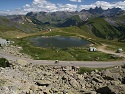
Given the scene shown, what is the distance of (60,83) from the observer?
227 ft

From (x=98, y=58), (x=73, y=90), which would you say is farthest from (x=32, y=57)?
(x=73, y=90)

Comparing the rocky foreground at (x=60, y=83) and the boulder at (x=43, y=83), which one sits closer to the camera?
the rocky foreground at (x=60, y=83)

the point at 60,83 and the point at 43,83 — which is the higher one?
the point at 43,83

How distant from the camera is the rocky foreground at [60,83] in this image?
5616cm

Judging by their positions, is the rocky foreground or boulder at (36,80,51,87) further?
boulder at (36,80,51,87)

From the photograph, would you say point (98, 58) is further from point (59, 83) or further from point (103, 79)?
point (59, 83)

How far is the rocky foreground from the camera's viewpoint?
56.2m

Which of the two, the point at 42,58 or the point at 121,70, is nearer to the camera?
the point at 121,70

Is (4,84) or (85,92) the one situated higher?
(4,84)

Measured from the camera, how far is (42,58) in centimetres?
11388

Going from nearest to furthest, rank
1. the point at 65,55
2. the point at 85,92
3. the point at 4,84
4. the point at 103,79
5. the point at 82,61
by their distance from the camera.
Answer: the point at 4,84 → the point at 85,92 → the point at 103,79 → the point at 82,61 → the point at 65,55

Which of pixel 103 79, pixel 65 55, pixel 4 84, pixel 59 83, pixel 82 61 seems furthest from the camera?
pixel 65 55

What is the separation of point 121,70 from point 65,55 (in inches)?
1798

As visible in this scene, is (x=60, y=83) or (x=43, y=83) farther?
(x=60, y=83)
